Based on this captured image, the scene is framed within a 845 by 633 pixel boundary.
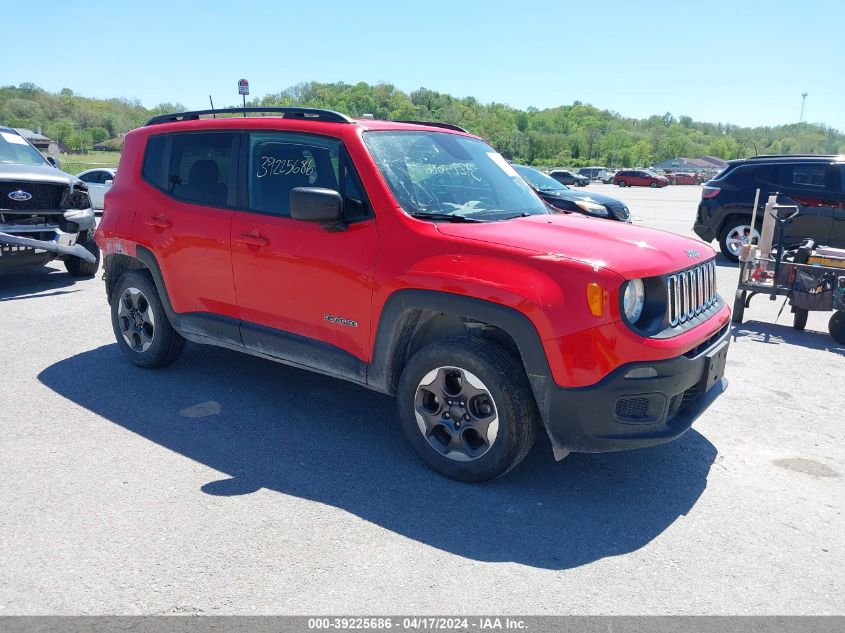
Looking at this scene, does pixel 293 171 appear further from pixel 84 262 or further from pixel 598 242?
pixel 84 262

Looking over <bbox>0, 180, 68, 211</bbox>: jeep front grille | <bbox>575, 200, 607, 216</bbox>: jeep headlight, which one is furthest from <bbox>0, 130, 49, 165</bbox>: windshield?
<bbox>575, 200, 607, 216</bbox>: jeep headlight

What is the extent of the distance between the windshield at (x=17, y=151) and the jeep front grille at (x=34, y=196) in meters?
0.86

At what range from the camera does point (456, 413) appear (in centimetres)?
374

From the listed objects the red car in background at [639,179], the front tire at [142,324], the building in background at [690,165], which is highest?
the front tire at [142,324]

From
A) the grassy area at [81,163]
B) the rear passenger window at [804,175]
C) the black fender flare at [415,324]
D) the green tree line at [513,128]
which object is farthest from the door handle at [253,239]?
the green tree line at [513,128]

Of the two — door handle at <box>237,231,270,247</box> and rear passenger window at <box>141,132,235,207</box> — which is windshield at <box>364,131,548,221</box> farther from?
rear passenger window at <box>141,132,235,207</box>

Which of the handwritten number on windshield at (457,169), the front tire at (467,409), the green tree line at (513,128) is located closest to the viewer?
the front tire at (467,409)

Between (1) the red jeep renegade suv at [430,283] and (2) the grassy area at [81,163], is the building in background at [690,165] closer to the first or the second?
(2) the grassy area at [81,163]

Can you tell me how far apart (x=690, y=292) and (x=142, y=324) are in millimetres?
4100

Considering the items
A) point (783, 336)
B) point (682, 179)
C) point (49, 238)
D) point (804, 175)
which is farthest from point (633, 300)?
point (682, 179)

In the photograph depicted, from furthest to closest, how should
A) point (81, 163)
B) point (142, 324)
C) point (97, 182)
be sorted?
1. point (81, 163)
2. point (97, 182)
3. point (142, 324)

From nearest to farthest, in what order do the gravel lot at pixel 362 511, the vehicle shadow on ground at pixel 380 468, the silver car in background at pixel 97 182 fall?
the gravel lot at pixel 362 511 → the vehicle shadow on ground at pixel 380 468 → the silver car in background at pixel 97 182

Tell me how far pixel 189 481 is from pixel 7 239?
5.78 metres

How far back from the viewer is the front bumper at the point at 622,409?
3318 mm
